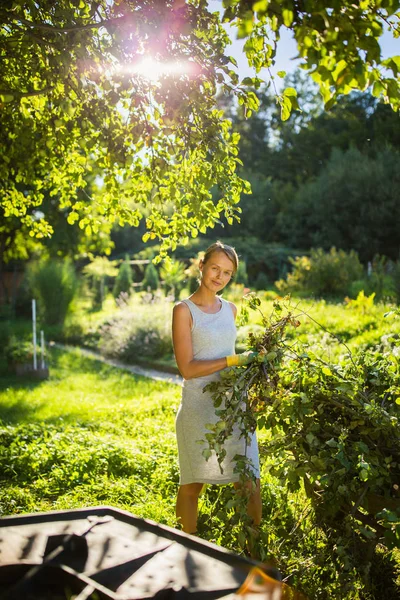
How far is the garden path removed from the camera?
10422 millimetres

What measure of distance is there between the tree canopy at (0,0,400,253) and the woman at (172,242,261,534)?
0.83 metres

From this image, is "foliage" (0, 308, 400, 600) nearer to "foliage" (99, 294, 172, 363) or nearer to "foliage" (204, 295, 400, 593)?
"foliage" (204, 295, 400, 593)

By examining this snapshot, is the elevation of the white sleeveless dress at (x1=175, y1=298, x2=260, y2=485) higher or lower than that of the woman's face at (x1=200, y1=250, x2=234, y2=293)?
lower

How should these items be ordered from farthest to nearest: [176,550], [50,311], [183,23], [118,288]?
[118,288], [50,311], [183,23], [176,550]

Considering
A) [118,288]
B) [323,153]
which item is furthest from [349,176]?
[118,288]

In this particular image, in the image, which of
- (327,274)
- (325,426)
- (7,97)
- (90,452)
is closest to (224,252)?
(325,426)

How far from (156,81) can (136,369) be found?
8519 millimetres

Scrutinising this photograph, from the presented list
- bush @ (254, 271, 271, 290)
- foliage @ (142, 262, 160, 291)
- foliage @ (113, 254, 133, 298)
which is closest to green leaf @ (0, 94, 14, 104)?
foliage @ (142, 262, 160, 291)

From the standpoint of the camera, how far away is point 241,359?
2922 mm

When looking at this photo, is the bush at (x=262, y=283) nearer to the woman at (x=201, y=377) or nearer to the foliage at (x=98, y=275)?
the foliage at (x=98, y=275)

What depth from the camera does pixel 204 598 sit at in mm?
1405

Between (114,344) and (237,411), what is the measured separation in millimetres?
10678

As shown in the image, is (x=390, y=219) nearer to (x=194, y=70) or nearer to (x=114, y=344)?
(x=114, y=344)

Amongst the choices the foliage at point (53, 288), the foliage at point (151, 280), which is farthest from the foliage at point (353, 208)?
the foliage at point (53, 288)
